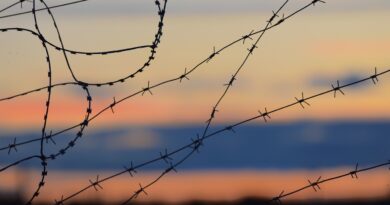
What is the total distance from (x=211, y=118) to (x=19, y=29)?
1.08 meters

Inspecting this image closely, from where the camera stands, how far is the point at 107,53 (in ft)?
25.2

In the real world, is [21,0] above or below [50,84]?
above

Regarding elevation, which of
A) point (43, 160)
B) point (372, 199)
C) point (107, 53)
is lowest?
point (43, 160)

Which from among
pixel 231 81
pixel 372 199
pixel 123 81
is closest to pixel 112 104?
pixel 123 81

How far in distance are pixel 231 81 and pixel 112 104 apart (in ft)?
2.09

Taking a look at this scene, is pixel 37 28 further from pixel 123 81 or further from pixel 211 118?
pixel 211 118

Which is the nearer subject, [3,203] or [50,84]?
[50,84]

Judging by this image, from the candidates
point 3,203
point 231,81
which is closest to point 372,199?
point 3,203

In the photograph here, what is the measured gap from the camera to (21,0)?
25.7 ft

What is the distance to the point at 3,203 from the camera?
20.5 m

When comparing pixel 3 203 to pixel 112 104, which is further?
pixel 3 203

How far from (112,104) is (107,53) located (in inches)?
11.0

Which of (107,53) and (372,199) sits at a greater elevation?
(372,199)

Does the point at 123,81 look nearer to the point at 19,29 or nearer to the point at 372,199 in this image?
the point at 19,29
